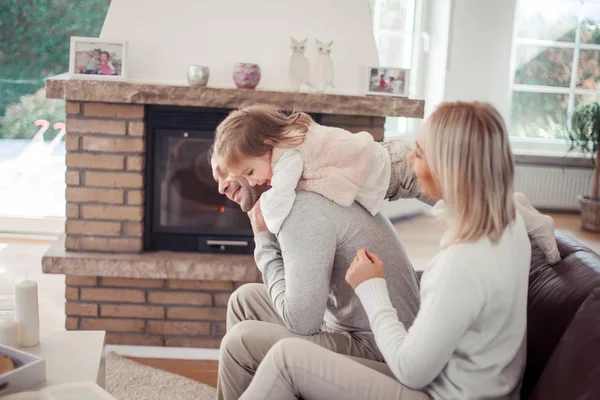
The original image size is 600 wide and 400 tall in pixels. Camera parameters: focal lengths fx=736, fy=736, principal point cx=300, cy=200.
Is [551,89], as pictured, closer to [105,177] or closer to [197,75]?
[197,75]

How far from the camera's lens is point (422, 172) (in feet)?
4.72

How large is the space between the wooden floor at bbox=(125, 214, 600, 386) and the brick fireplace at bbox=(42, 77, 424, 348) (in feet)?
0.46

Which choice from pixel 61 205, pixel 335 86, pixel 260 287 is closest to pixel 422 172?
pixel 260 287

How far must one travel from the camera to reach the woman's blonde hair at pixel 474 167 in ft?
4.40

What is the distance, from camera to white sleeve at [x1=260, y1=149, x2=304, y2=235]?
171 centimetres

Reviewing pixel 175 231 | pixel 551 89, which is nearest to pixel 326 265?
pixel 175 231

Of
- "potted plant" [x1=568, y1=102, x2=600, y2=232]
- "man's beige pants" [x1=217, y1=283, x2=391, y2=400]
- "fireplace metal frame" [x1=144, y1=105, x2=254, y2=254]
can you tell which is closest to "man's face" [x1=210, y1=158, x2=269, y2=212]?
"man's beige pants" [x1=217, y1=283, x2=391, y2=400]

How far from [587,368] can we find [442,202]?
41 cm

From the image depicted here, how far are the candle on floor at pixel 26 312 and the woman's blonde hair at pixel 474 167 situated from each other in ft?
3.81

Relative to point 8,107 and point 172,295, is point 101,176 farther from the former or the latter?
point 8,107

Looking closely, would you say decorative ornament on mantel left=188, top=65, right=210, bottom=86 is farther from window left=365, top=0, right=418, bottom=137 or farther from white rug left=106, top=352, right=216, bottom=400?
window left=365, top=0, right=418, bottom=137

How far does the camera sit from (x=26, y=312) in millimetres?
1917

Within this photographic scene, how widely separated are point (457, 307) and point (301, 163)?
0.59m

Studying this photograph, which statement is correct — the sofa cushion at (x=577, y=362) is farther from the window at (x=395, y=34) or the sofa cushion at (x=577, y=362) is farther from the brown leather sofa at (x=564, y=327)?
the window at (x=395, y=34)
